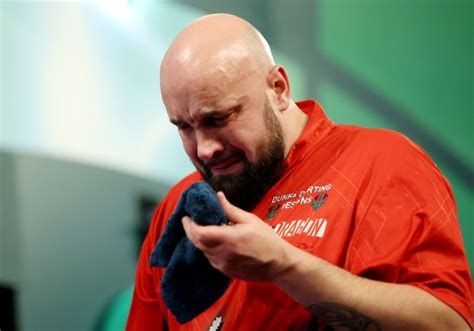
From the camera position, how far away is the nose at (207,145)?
42.5 inches

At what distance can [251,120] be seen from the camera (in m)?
1.10

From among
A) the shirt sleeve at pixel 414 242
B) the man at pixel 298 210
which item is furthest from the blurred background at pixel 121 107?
the shirt sleeve at pixel 414 242

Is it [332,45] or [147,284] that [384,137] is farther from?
[332,45]

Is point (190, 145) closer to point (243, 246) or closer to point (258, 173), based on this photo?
point (258, 173)

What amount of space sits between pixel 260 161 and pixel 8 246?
3.34 feet

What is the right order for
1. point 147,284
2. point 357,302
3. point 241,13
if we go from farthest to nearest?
1. point 241,13
2. point 147,284
3. point 357,302

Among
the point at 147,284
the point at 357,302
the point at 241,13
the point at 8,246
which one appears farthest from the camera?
the point at 241,13

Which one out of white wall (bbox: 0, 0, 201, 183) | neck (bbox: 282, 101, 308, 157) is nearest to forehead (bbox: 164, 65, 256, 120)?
neck (bbox: 282, 101, 308, 157)

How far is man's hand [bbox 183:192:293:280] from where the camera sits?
792 mm

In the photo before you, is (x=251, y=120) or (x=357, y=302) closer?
(x=357, y=302)

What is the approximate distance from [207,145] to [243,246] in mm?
321

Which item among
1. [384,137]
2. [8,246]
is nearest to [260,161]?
[384,137]

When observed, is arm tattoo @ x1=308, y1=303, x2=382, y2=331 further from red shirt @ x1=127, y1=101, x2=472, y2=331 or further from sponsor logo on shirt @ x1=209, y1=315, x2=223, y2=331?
sponsor logo on shirt @ x1=209, y1=315, x2=223, y2=331

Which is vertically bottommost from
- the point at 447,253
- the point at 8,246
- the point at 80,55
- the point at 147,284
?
the point at 8,246
